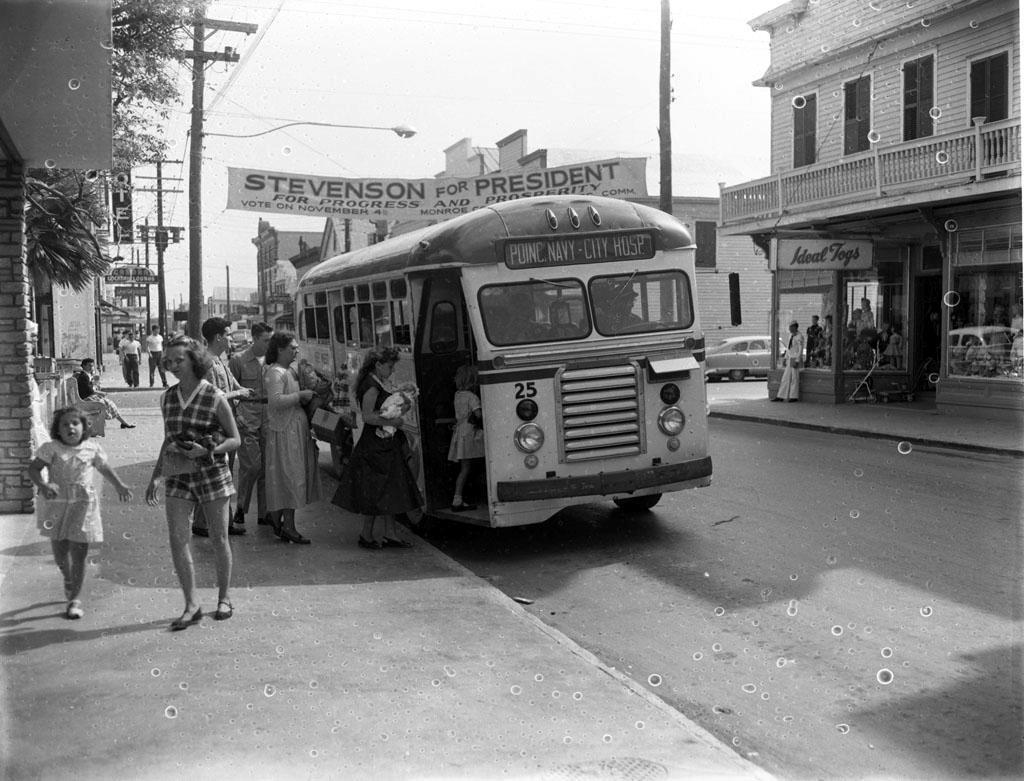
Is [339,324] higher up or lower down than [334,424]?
higher up

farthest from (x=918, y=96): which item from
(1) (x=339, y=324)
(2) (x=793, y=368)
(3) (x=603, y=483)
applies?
(3) (x=603, y=483)

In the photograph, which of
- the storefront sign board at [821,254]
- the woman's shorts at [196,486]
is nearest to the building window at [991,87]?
the storefront sign board at [821,254]

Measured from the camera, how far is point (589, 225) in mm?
8898

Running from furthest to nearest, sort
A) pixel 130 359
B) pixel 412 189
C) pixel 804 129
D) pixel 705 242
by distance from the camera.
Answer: pixel 705 242 < pixel 130 359 < pixel 804 129 < pixel 412 189

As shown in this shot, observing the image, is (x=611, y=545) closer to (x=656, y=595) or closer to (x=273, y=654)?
(x=656, y=595)

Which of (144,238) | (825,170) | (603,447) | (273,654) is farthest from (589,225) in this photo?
(144,238)

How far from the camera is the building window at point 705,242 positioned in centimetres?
3556

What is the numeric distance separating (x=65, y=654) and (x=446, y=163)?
40.3 metres

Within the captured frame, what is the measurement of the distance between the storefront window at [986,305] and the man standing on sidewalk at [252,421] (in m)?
13.7

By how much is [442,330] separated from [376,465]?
1.45 meters

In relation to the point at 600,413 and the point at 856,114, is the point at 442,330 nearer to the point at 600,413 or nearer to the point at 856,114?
the point at 600,413

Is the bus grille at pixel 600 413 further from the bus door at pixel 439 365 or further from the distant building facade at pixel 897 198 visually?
the distant building facade at pixel 897 198

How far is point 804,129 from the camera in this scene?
82.3 ft

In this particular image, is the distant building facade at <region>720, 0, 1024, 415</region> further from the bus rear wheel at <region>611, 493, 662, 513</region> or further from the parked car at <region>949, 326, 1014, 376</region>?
the bus rear wheel at <region>611, 493, 662, 513</region>
